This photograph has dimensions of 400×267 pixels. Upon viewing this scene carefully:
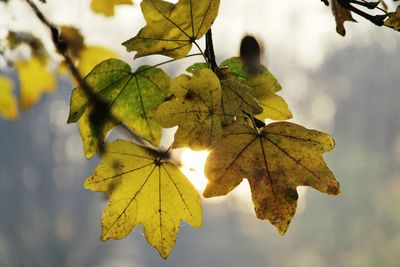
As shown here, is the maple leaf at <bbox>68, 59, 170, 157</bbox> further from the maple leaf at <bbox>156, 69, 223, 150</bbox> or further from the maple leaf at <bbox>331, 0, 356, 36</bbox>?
the maple leaf at <bbox>331, 0, 356, 36</bbox>

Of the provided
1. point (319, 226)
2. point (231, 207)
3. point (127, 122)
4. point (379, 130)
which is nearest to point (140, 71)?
point (127, 122)

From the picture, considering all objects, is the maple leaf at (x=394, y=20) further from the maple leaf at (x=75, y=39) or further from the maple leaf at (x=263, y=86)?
the maple leaf at (x=75, y=39)

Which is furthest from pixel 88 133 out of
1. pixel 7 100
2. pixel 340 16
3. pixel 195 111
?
pixel 7 100

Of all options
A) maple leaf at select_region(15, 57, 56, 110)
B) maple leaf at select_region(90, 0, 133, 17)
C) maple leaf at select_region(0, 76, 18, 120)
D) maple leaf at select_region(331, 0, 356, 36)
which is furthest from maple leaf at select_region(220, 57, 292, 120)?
maple leaf at select_region(0, 76, 18, 120)

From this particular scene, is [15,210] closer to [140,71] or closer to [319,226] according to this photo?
[319,226]

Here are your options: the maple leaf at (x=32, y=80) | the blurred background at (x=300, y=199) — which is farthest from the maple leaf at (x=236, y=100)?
the blurred background at (x=300, y=199)
